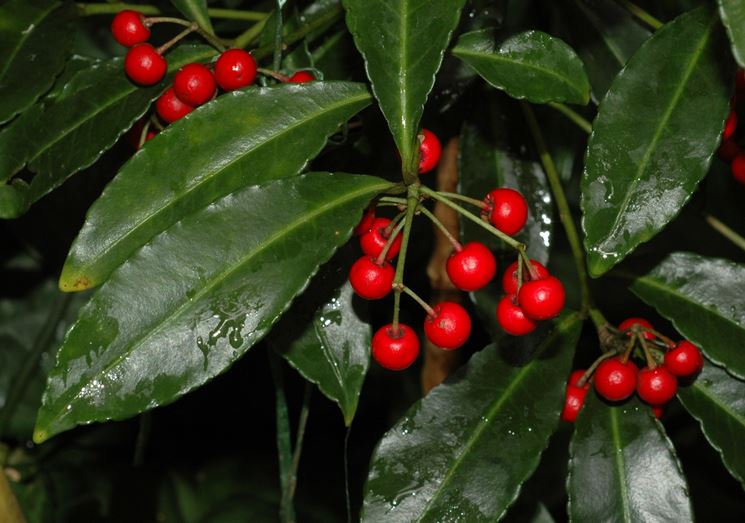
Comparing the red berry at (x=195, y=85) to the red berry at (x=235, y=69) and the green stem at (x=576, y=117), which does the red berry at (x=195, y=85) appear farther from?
the green stem at (x=576, y=117)

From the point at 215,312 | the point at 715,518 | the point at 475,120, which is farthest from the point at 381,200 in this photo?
the point at 715,518

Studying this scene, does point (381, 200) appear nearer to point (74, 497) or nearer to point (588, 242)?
point (588, 242)

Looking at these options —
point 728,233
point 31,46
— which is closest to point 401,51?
point 31,46

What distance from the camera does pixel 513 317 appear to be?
988mm

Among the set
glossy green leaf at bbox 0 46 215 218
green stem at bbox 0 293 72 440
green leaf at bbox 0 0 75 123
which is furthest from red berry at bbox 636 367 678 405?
green stem at bbox 0 293 72 440

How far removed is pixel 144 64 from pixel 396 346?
41 centimetres

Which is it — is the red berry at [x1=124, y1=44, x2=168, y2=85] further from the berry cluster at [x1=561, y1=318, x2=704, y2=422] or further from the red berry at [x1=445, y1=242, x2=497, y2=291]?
the berry cluster at [x1=561, y1=318, x2=704, y2=422]

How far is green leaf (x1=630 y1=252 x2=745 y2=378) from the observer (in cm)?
Result: 107

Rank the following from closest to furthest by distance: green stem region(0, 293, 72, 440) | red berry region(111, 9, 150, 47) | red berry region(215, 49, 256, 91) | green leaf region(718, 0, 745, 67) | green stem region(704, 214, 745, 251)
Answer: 1. green leaf region(718, 0, 745, 67)
2. red berry region(215, 49, 256, 91)
3. red berry region(111, 9, 150, 47)
4. green stem region(704, 214, 745, 251)
5. green stem region(0, 293, 72, 440)

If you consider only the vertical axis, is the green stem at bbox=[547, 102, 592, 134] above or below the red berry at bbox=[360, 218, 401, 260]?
below

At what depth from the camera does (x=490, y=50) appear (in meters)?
1.03

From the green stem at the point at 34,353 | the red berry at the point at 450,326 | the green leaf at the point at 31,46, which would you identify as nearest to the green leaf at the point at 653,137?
the red berry at the point at 450,326

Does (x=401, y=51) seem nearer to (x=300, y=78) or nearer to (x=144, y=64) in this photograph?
(x=300, y=78)

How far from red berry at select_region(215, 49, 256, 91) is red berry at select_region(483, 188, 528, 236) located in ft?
0.91
